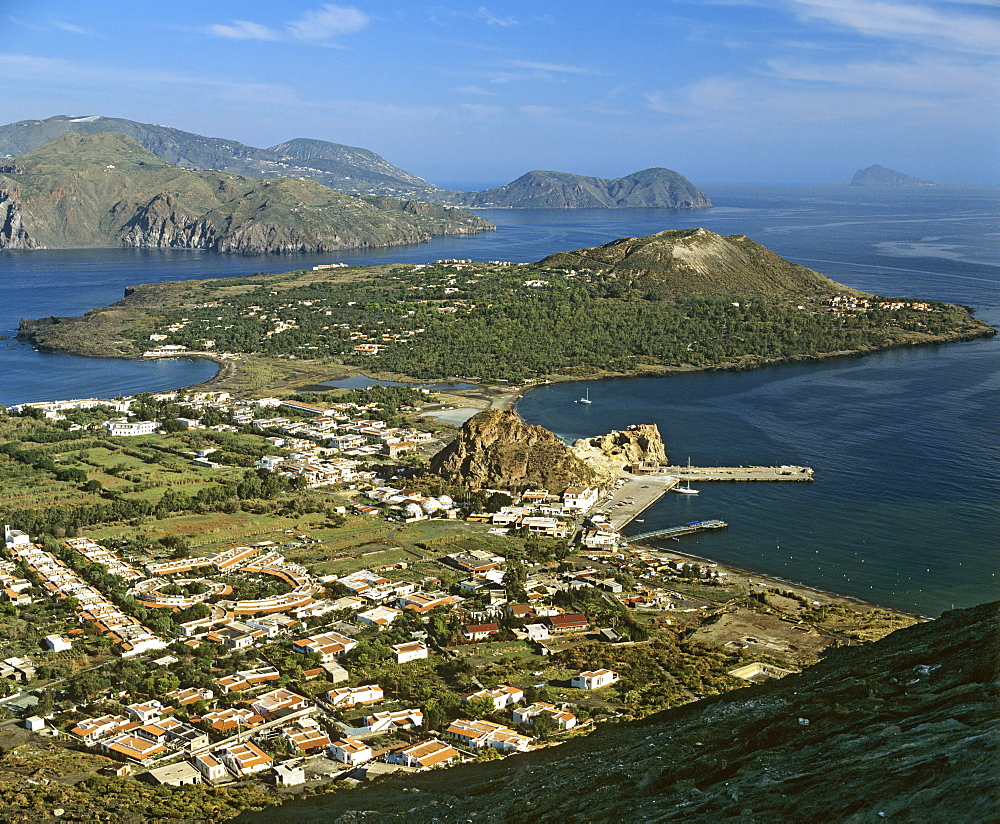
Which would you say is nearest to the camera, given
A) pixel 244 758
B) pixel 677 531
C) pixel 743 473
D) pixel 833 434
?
pixel 244 758

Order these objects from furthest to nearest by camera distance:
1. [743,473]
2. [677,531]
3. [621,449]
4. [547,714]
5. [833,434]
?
[833,434], [621,449], [743,473], [677,531], [547,714]

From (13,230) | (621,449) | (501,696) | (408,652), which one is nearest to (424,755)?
(501,696)

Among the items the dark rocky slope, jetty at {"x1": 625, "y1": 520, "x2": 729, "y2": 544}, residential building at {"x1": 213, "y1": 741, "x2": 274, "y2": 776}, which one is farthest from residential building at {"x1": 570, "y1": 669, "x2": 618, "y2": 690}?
jetty at {"x1": 625, "y1": 520, "x2": 729, "y2": 544}

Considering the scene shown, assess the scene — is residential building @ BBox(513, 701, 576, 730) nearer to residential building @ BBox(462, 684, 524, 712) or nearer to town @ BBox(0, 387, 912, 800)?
town @ BBox(0, 387, 912, 800)

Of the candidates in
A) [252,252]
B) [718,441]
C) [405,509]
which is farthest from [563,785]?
[252,252]

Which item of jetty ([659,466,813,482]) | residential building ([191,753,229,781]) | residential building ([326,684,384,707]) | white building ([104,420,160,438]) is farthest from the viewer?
white building ([104,420,160,438])

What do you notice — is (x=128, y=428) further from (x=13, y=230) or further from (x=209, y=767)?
(x=13, y=230)

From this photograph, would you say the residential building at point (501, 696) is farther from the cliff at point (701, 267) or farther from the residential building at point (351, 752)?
the cliff at point (701, 267)
